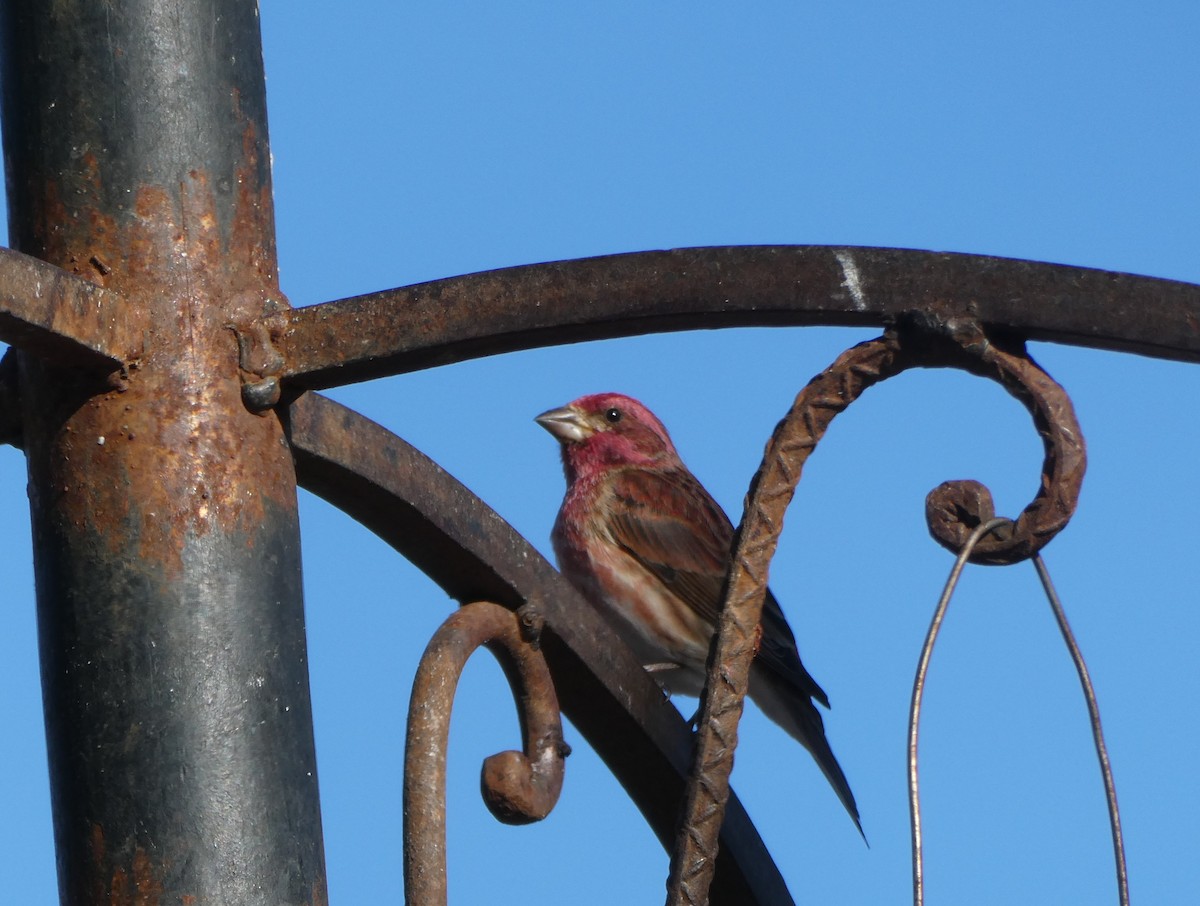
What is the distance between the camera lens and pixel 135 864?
1.82 m

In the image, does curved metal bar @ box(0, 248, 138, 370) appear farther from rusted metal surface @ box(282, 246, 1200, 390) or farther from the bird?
the bird

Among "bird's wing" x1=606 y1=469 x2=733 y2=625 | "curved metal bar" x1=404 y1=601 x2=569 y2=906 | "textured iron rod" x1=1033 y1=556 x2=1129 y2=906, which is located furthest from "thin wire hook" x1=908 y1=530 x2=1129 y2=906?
"bird's wing" x1=606 y1=469 x2=733 y2=625

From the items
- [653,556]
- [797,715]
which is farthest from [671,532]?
[797,715]

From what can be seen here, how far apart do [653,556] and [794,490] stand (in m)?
4.91

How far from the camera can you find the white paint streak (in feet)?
6.67

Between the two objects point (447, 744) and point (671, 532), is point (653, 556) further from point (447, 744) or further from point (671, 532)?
point (447, 744)

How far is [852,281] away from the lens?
2.04 m

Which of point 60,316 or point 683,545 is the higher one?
point 683,545

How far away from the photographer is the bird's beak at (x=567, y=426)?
24.5 feet

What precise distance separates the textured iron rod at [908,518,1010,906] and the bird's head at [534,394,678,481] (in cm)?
544

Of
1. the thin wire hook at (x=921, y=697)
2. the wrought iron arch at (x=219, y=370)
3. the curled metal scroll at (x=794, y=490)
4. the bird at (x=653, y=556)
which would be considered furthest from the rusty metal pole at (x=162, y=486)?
the bird at (x=653, y=556)

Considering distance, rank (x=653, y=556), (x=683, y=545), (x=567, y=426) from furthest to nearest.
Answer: (x=567, y=426) < (x=683, y=545) < (x=653, y=556)

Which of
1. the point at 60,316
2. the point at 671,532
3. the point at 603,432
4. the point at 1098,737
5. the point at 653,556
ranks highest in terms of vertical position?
the point at 603,432

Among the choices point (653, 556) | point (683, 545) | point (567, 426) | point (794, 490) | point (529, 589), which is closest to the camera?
point (794, 490)
